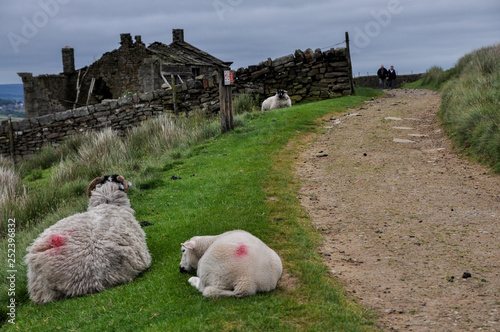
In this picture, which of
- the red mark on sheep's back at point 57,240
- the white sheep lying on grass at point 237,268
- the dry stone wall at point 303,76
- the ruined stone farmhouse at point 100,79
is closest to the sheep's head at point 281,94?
the dry stone wall at point 303,76

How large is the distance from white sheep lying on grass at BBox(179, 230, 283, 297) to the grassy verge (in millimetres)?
120

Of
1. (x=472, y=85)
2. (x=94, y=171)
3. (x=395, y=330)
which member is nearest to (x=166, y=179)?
(x=94, y=171)

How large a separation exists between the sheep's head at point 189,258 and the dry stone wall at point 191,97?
636 inches

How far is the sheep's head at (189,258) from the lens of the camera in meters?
5.88

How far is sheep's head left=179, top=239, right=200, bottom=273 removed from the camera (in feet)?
19.3

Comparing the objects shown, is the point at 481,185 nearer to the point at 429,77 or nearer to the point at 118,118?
the point at 118,118

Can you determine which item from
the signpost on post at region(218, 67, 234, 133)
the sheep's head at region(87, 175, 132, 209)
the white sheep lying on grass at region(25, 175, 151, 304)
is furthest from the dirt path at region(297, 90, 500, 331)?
the signpost on post at region(218, 67, 234, 133)

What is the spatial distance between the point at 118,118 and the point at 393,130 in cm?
1340

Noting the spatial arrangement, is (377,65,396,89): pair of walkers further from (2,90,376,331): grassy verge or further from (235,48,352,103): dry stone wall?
(2,90,376,331): grassy verge

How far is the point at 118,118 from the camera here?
75.0 ft

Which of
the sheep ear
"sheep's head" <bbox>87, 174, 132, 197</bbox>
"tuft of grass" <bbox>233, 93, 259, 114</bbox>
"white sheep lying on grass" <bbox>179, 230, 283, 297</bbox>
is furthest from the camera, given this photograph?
"tuft of grass" <bbox>233, 93, 259, 114</bbox>

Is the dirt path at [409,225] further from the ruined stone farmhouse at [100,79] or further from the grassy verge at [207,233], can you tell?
the ruined stone farmhouse at [100,79]

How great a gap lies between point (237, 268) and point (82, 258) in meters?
1.95

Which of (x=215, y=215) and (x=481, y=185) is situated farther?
(x=481, y=185)
